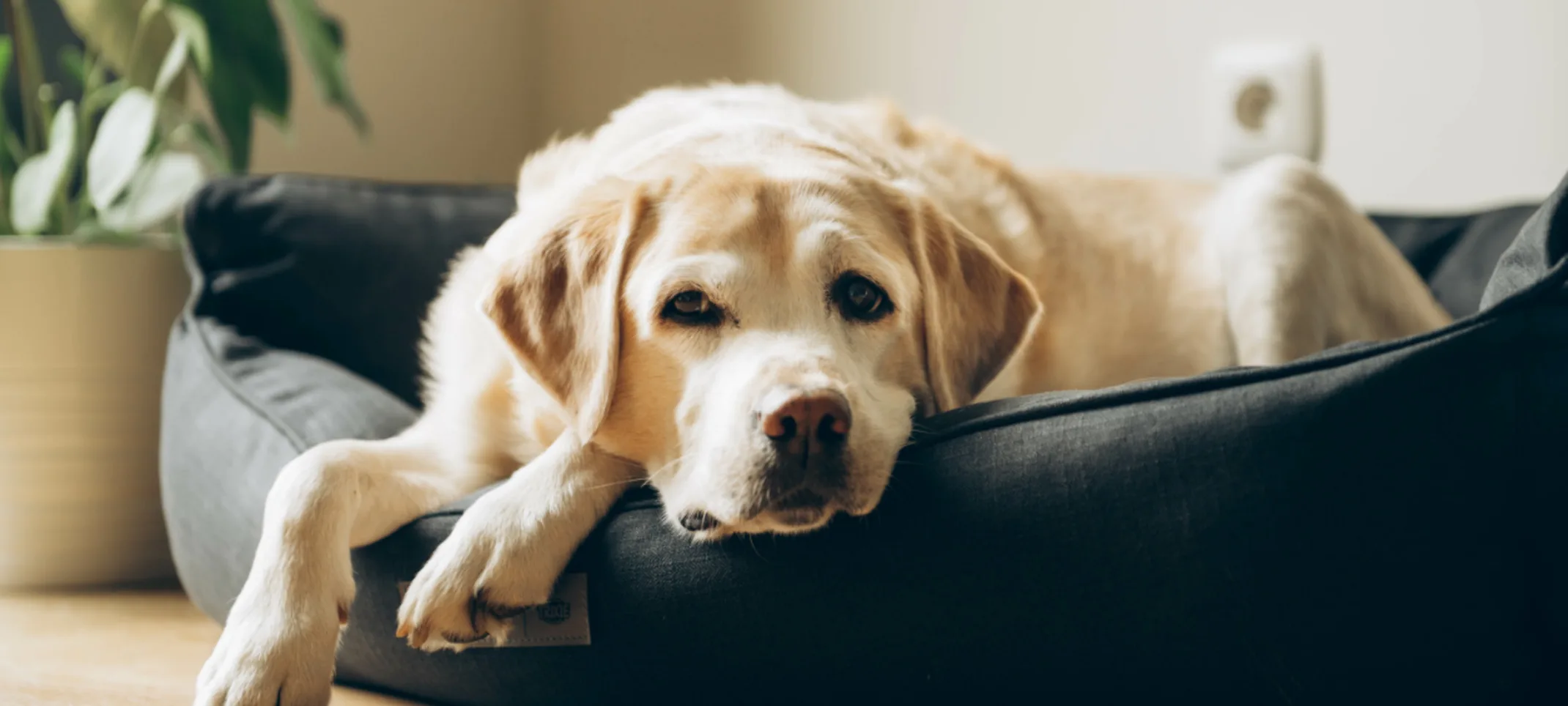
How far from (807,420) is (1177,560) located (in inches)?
14.6

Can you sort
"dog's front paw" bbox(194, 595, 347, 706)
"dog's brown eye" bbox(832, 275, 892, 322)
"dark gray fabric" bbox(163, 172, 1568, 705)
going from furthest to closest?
"dog's brown eye" bbox(832, 275, 892, 322)
"dog's front paw" bbox(194, 595, 347, 706)
"dark gray fabric" bbox(163, 172, 1568, 705)

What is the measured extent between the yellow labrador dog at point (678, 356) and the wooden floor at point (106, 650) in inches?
12.8

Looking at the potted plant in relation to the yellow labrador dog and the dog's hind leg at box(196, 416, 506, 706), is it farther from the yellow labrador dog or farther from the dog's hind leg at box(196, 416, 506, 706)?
the dog's hind leg at box(196, 416, 506, 706)

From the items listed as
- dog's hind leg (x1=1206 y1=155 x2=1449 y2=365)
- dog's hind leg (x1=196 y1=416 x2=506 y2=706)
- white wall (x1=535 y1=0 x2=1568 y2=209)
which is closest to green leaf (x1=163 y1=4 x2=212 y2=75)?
dog's hind leg (x1=196 y1=416 x2=506 y2=706)

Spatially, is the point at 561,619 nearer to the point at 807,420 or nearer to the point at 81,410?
the point at 807,420

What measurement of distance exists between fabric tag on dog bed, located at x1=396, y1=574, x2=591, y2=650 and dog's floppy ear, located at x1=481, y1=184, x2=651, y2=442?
187mm

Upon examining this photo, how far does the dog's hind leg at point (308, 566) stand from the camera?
4.25 ft

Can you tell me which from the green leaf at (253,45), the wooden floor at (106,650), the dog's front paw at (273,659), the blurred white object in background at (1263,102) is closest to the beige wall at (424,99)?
the green leaf at (253,45)

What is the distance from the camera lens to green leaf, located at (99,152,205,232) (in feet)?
8.27

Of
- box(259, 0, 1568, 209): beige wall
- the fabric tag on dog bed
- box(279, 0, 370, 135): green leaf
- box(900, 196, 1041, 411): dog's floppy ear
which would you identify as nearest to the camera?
the fabric tag on dog bed

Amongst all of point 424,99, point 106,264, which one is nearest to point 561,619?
point 106,264

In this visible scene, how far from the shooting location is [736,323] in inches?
57.8

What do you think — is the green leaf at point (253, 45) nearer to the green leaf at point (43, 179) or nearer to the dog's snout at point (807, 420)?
the green leaf at point (43, 179)

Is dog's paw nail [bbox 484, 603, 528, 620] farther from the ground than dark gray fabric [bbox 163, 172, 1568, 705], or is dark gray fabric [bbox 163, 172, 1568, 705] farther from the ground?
dark gray fabric [bbox 163, 172, 1568, 705]
